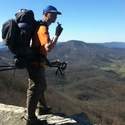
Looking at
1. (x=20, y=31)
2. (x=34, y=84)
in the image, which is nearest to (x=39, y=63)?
(x=34, y=84)

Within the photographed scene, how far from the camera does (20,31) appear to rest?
812cm

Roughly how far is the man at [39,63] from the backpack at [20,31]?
148 mm

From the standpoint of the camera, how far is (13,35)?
7.96m

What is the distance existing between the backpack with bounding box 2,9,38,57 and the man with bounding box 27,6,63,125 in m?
0.15

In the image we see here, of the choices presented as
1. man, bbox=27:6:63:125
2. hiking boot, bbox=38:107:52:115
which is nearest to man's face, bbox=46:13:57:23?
man, bbox=27:6:63:125

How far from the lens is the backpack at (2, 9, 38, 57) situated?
7.96 metres

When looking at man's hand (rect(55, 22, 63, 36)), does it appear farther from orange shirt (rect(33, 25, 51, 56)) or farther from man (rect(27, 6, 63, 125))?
orange shirt (rect(33, 25, 51, 56))

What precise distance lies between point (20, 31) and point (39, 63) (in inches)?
33.6

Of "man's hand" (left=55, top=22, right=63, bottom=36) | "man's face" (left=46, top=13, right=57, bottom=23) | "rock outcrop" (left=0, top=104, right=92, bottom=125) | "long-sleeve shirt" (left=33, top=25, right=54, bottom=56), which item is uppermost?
"man's face" (left=46, top=13, right=57, bottom=23)

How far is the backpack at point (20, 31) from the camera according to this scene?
26.1ft

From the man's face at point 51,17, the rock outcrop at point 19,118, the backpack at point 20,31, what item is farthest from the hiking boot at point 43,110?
the man's face at point 51,17

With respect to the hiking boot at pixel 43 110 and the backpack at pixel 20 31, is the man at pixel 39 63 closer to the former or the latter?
the backpack at pixel 20 31

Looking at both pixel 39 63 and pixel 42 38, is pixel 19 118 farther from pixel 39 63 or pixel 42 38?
pixel 42 38

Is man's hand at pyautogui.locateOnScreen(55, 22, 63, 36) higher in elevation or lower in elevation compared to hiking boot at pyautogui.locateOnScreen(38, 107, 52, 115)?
higher
